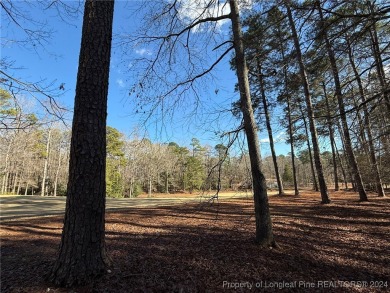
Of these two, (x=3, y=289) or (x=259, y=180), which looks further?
(x=259, y=180)

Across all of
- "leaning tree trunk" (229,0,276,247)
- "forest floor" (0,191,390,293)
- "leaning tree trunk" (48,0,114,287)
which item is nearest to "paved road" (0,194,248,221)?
"forest floor" (0,191,390,293)

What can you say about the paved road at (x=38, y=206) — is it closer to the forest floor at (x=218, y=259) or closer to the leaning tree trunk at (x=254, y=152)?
the forest floor at (x=218, y=259)

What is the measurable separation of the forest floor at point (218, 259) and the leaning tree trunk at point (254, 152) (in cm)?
33

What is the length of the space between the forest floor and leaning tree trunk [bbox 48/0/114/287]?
205 mm

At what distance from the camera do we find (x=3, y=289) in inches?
101

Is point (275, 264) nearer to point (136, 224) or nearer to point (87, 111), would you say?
point (87, 111)

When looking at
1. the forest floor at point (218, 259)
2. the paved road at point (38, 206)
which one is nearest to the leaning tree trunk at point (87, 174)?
the forest floor at point (218, 259)

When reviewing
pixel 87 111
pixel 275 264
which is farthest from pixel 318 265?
pixel 87 111

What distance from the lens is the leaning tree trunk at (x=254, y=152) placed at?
4422 millimetres

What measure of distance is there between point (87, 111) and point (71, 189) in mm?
960

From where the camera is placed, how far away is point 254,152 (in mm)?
4543

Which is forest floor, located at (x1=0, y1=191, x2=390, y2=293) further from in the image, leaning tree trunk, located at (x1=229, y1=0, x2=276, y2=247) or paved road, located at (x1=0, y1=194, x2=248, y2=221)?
paved road, located at (x1=0, y1=194, x2=248, y2=221)

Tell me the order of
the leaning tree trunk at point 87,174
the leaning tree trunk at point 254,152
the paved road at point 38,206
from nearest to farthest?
the leaning tree trunk at point 87,174 < the leaning tree trunk at point 254,152 < the paved road at point 38,206

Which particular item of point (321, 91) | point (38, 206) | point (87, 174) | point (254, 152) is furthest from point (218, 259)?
point (321, 91)
